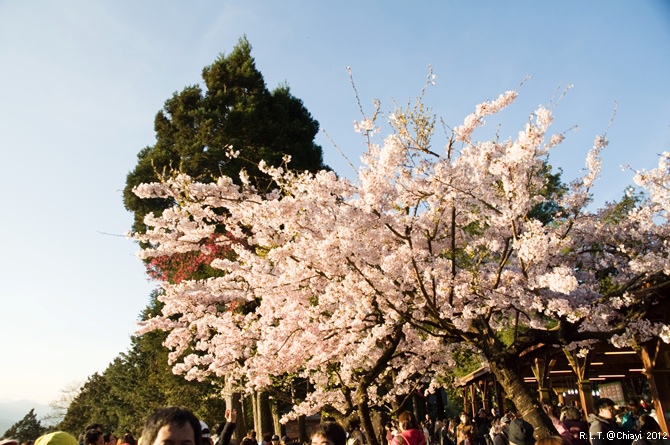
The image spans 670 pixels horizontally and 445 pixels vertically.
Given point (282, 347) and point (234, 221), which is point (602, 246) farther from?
point (234, 221)

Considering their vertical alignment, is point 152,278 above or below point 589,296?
above

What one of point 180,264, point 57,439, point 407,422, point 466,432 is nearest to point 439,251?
point 407,422

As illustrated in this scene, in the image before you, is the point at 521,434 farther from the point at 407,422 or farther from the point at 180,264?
the point at 180,264

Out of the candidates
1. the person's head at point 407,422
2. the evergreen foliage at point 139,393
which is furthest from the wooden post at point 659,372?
the evergreen foliage at point 139,393

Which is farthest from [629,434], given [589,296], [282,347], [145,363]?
[145,363]

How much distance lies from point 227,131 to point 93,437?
54.9ft

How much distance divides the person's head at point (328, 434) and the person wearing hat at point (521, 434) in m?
3.61

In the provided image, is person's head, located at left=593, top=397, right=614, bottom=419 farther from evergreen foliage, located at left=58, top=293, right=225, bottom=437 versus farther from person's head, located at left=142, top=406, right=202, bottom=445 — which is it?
evergreen foliage, located at left=58, top=293, right=225, bottom=437

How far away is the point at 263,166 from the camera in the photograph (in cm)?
871

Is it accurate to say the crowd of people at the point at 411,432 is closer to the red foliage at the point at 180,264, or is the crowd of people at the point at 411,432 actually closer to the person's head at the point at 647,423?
the person's head at the point at 647,423

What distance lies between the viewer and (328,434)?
3.34 meters

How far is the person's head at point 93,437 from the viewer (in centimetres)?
447

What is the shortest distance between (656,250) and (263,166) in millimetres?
7515

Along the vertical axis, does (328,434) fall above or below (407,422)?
above
